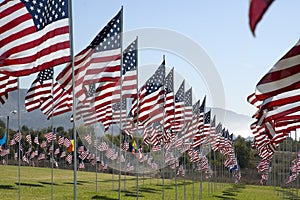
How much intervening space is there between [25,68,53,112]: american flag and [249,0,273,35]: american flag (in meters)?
16.8

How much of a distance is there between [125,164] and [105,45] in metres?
58.7

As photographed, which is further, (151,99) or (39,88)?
(151,99)

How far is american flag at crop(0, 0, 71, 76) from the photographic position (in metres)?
11.8

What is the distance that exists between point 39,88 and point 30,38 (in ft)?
33.0

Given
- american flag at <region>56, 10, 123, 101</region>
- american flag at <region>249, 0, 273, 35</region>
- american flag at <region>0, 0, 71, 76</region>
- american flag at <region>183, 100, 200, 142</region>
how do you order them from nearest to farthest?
american flag at <region>249, 0, 273, 35</region> → american flag at <region>0, 0, 71, 76</region> → american flag at <region>56, 10, 123, 101</region> → american flag at <region>183, 100, 200, 142</region>

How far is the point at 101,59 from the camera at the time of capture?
51.9ft

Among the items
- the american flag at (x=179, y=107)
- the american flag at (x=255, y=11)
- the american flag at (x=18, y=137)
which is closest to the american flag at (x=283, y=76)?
the american flag at (x=255, y=11)

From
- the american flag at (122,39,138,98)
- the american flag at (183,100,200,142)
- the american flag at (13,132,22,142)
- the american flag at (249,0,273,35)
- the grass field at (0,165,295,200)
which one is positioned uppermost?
the american flag at (122,39,138,98)

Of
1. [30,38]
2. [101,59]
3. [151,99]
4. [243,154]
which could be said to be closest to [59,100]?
[151,99]

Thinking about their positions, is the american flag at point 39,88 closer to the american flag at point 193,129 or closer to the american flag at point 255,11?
the american flag at point 193,129

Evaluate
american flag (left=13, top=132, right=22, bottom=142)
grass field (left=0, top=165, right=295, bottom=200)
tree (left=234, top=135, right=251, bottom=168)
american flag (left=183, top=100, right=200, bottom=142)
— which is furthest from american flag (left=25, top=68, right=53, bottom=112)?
tree (left=234, top=135, right=251, bottom=168)

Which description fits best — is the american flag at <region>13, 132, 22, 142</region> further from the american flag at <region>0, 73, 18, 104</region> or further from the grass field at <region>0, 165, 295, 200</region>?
the american flag at <region>0, 73, 18, 104</region>

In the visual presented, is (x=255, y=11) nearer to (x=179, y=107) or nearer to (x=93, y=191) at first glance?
(x=179, y=107)

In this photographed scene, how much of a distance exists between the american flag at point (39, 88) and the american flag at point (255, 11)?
662 inches
